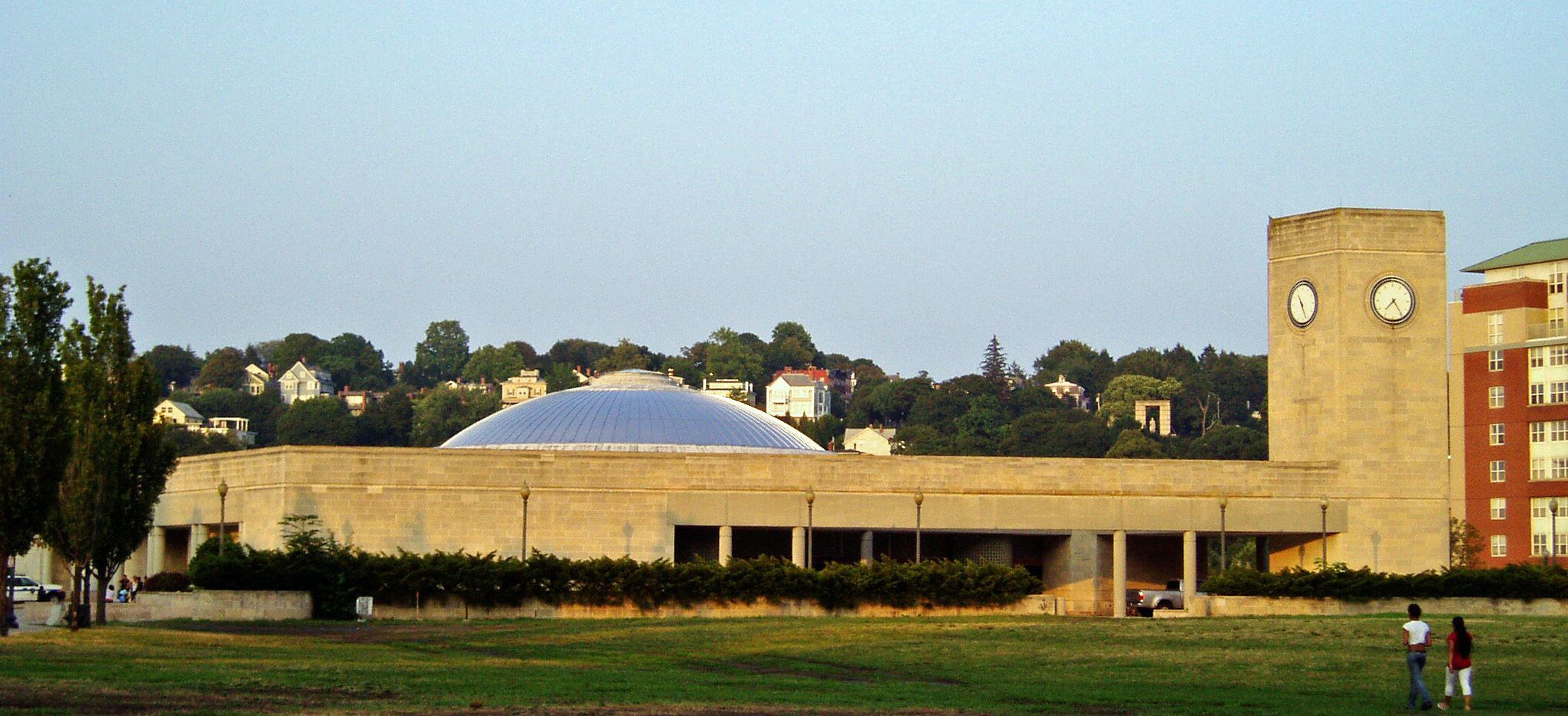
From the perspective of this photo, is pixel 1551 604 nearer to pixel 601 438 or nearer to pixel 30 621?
pixel 601 438

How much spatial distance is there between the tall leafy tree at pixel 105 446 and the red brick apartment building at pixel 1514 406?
250 feet

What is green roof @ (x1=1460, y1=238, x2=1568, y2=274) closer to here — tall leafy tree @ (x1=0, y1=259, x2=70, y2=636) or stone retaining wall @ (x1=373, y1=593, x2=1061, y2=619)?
stone retaining wall @ (x1=373, y1=593, x2=1061, y2=619)

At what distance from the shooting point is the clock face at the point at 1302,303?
2571 inches

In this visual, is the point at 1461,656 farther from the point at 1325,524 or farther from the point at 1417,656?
the point at 1325,524

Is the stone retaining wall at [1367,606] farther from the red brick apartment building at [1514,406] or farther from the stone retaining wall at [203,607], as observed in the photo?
the red brick apartment building at [1514,406]

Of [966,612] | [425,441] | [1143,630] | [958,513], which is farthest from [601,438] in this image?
[425,441]

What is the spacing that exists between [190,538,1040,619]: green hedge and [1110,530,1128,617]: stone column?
10648 mm

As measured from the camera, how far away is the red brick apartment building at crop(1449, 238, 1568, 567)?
99812 mm

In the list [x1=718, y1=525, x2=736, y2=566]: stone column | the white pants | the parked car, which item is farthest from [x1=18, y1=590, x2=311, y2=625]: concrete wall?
the white pants

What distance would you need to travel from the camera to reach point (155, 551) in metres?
70.4

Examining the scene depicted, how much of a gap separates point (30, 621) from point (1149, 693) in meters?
31.5

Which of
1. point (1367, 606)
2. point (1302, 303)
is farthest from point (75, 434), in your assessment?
point (1302, 303)

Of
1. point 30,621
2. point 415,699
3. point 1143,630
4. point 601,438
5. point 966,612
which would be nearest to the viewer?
point 415,699

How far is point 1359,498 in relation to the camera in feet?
212
